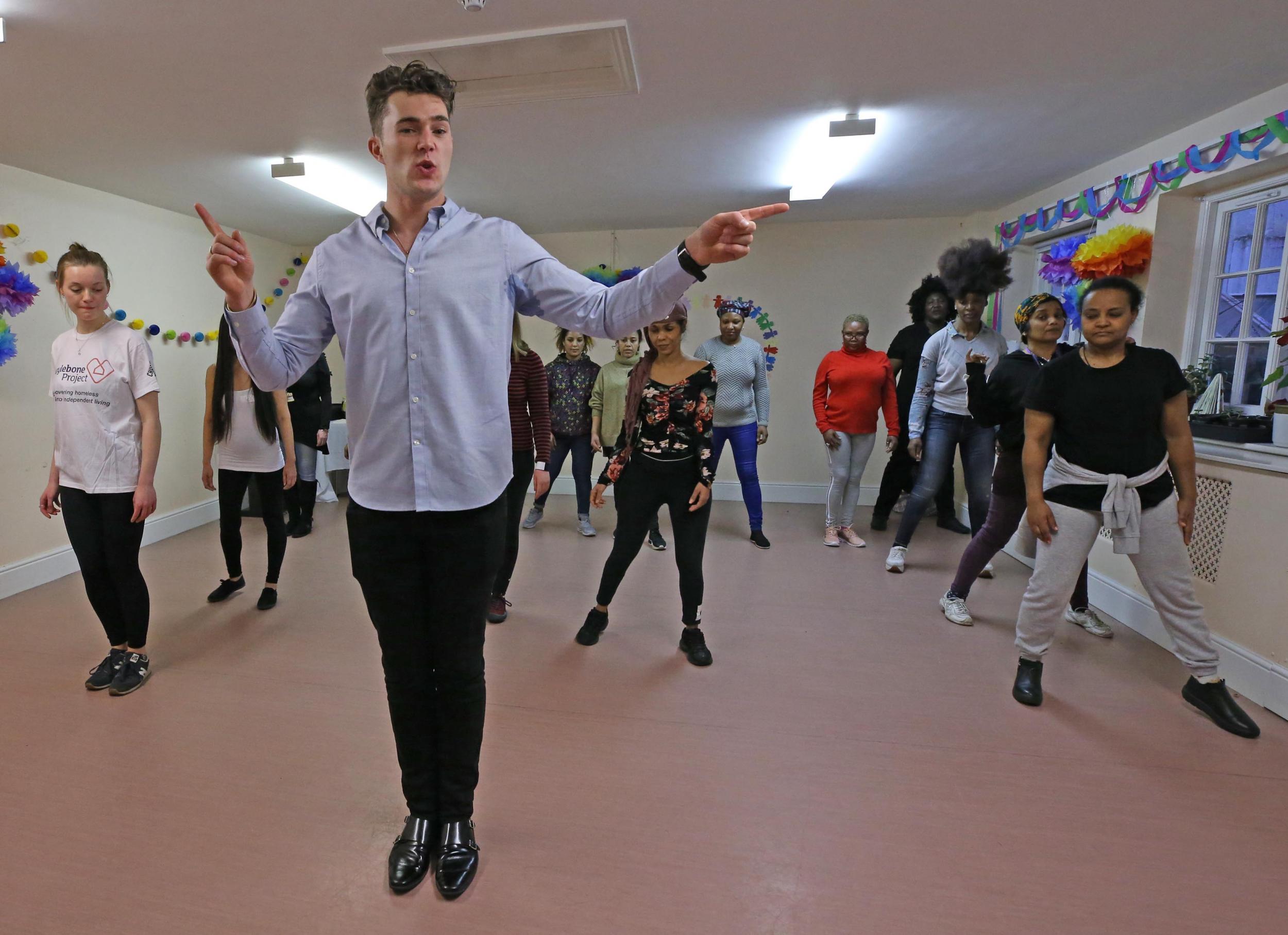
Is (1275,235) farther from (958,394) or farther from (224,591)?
(224,591)

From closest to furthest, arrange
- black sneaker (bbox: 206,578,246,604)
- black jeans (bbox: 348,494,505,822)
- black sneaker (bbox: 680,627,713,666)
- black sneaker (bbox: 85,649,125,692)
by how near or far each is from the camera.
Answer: black jeans (bbox: 348,494,505,822) < black sneaker (bbox: 85,649,125,692) < black sneaker (bbox: 680,627,713,666) < black sneaker (bbox: 206,578,246,604)

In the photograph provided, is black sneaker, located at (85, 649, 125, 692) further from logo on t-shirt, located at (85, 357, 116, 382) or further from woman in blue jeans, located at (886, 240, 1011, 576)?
woman in blue jeans, located at (886, 240, 1011, 576)

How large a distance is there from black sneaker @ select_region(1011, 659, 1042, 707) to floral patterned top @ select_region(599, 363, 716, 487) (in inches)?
51.1

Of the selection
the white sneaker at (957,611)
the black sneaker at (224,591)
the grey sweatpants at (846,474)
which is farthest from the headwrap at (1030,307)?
the black sneaker at (224,591)

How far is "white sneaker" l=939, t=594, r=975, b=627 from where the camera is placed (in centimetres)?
289

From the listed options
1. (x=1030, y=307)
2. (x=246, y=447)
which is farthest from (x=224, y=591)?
(x=1030, y=307)

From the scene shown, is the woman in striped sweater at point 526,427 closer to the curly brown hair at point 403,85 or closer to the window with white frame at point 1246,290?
the curly brown hair at point 403,85

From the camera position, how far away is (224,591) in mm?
3119

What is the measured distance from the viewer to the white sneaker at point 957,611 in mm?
2889

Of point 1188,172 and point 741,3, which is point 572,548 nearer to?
point 741,3

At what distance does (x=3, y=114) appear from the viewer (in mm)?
2592

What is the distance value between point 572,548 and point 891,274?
130 inches

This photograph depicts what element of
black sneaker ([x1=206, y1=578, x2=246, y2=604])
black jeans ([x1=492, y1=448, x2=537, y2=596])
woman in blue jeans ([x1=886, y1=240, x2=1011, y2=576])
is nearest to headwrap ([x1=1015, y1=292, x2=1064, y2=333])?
woman in blue jeans ([x1=886, y1=240, x2=1011, y2=576])

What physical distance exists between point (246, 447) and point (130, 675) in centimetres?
102
